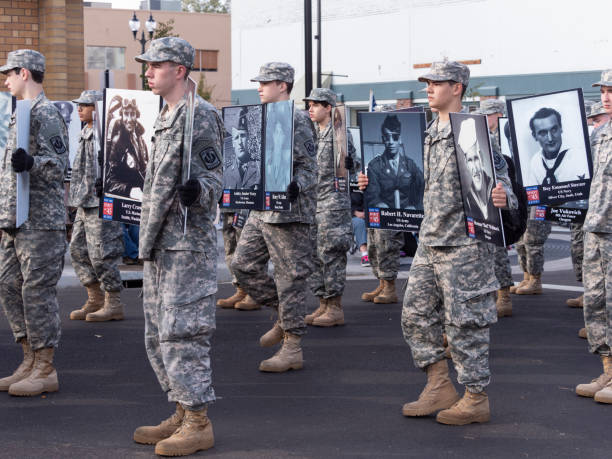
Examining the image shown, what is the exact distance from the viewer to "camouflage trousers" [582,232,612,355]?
6.56 m

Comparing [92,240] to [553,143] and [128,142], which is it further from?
[553,143]

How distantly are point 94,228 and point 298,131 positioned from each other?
2894mm

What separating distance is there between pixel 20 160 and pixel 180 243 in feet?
5.54

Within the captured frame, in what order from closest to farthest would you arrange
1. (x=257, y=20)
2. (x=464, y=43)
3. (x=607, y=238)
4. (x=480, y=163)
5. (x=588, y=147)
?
(x=480, y=163)
(x=607, y=238)
(x=588, y=147)
(x=464, y=43)
(x=257, y=20)

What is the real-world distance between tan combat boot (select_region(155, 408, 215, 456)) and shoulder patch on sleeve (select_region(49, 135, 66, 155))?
90.4 inches

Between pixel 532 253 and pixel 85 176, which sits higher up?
pixel 85 176

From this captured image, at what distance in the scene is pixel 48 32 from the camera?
607 inches

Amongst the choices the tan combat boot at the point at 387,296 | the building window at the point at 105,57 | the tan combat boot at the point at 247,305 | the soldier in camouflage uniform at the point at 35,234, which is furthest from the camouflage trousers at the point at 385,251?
the building window at the point at 105,57

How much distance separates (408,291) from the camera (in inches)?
235

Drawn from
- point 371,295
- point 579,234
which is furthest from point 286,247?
point 579,234

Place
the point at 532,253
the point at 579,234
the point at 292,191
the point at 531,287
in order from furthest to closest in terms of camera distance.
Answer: the point at 531,287 < the point at 532,253 < the point at 579,234 < the point at 292,191

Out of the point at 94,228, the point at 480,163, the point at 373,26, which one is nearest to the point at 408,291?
the point at 480,163

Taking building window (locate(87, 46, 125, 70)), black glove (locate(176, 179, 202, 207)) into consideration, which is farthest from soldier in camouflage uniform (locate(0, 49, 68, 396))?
building window (locate(87, 46, 125, 70))

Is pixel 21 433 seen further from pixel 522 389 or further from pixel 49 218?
pixel 522 389
